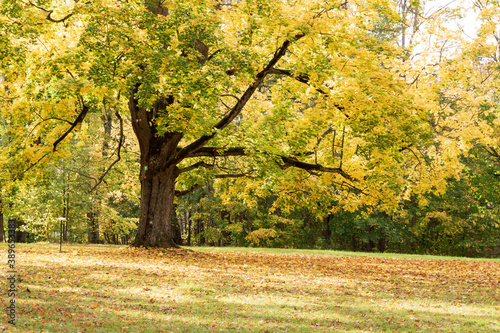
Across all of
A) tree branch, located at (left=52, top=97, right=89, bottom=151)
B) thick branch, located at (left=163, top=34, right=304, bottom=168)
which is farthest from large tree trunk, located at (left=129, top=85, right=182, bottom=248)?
tree branch, located at (left=52, top=97, right=89, bottom=151)

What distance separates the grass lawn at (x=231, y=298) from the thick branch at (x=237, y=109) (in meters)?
3.63

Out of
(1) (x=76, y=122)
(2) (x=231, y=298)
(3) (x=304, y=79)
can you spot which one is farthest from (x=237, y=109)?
(2) (x=231, y=298)

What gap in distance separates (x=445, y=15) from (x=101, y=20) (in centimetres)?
2145

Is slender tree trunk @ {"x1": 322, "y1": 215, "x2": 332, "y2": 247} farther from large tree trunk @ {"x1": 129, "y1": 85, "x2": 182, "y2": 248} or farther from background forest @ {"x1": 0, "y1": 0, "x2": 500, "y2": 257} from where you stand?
large tree trunk @ {"x1": 129, "y1": 85, "x2": 182, "y2": 248}

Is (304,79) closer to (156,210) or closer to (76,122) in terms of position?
(156,210)

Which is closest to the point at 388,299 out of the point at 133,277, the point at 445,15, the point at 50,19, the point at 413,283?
the point at 413,283

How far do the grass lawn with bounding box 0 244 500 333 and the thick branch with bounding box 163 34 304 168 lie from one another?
363cm

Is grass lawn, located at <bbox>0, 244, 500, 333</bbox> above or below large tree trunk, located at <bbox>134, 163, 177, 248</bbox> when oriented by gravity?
below

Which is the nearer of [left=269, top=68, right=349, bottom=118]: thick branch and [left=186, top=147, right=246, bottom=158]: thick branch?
[left=269, top=68, right=349, bottom=118]: thick branch

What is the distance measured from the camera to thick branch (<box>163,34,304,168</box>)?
46.9 ft

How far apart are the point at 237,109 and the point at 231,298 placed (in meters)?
7.78

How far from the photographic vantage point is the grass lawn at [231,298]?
6.55m

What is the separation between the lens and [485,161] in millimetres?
30484

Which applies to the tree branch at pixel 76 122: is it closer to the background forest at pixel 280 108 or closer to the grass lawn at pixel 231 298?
the background forest at pixel 280 108
